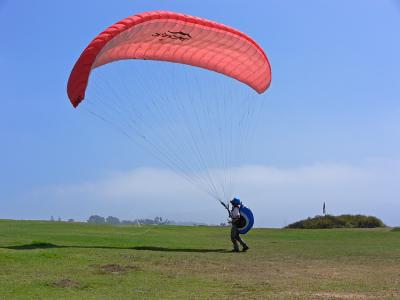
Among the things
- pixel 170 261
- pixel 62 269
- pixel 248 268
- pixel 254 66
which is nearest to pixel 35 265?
pixel 62 269

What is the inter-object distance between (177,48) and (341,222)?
27.7 meters

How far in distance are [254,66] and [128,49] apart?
15.5 feet

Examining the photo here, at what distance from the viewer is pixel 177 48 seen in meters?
18.9

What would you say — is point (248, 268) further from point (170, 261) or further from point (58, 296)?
point (58, 296)

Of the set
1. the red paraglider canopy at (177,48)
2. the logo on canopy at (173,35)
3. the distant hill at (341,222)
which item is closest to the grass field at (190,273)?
the red paraglider canopy at (177,48)

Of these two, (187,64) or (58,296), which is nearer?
(58,296)

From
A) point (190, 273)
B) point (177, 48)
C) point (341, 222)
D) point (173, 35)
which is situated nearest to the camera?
point (190, 273)

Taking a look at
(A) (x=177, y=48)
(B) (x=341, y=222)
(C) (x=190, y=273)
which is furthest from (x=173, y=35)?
(B) (x=341, y=222)

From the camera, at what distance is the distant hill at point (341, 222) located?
42031 mm

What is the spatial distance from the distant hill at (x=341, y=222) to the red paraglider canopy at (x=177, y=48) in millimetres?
23514

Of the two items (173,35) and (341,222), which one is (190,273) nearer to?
(173,35)

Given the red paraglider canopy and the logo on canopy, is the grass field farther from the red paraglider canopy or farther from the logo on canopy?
the logo on canopy

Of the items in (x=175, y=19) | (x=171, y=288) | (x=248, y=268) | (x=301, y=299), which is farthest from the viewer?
(x=175, y=19)

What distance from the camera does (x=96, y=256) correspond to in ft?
49.0
